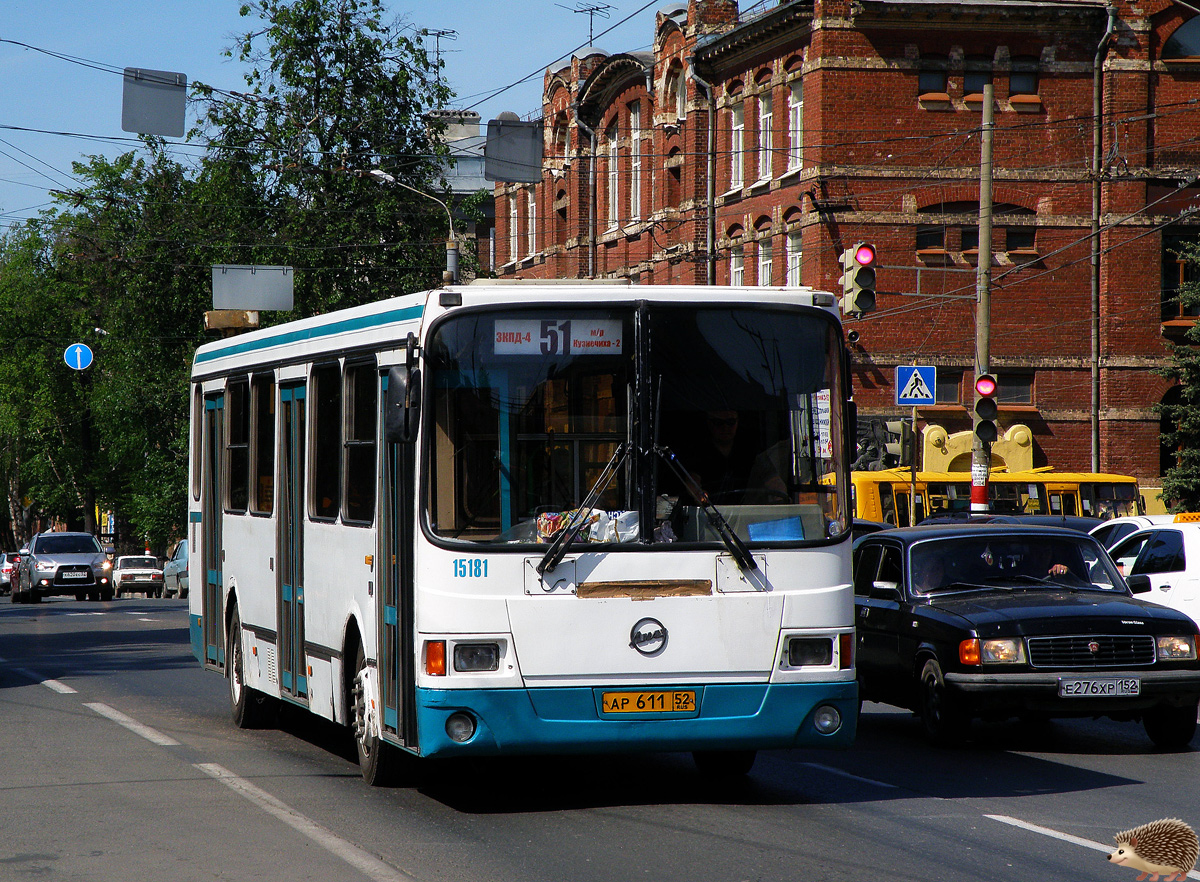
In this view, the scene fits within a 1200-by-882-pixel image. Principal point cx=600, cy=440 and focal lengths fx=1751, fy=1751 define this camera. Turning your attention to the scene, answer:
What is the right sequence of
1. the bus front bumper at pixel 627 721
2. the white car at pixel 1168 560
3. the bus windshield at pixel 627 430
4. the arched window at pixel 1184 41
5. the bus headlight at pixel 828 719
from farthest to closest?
1. the arched window at pixel 1184 41
2. the white car at pixel 1168 560
3. the bus headlight at pixel 828 719
4. the bus windshield at pixel 627 430
5. the bus front bumper at pixel 627 721

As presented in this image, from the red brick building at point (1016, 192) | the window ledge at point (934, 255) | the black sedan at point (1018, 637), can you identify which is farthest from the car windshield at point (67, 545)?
the black sedan at point (1018, 637)

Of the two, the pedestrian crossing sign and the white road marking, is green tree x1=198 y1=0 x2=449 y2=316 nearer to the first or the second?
the pedestrian crossing sign

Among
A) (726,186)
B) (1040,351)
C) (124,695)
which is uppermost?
(726,186)

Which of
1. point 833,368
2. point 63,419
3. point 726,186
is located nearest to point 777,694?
point 833,368

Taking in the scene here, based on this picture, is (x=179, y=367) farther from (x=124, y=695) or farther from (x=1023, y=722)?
(x=1023, y=722)

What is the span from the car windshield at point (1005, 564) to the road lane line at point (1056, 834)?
12.7ft

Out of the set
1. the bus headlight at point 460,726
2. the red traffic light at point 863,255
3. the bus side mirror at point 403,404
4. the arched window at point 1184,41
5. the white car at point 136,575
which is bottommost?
the white car at point 136,575

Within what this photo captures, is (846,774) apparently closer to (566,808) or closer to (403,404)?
(566,808)

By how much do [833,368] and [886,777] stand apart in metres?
2.80

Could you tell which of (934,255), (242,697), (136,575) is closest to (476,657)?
(242,697)

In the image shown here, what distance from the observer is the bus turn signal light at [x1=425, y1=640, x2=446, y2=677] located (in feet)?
28.6

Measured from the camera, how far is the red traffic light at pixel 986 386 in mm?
23969

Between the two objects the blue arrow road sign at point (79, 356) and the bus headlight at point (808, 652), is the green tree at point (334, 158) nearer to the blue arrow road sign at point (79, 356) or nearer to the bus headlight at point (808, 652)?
the blue arrow road sign at point (79, 356)

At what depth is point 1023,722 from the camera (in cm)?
1409
